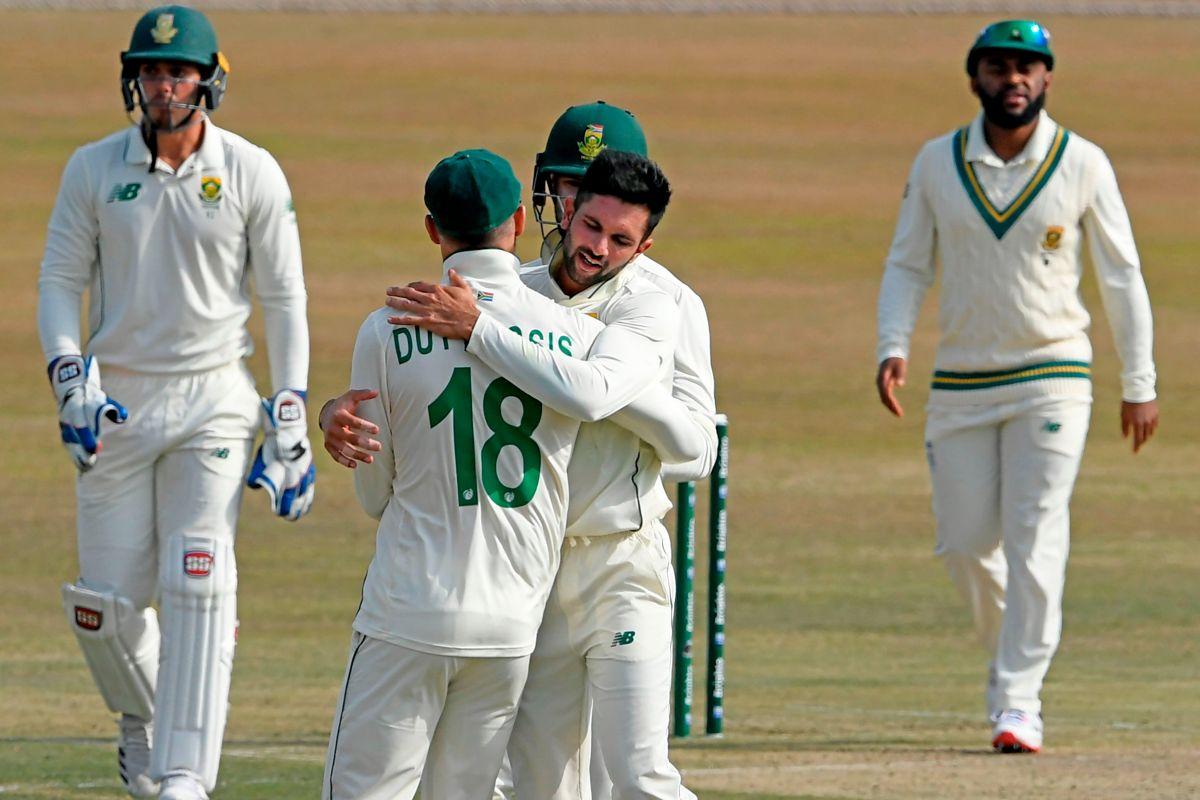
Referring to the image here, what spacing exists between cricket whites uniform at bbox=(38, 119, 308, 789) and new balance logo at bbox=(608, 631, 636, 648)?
177 centimetres

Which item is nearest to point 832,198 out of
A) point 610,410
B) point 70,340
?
point 70,340

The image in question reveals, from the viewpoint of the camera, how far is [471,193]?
13.6 ft

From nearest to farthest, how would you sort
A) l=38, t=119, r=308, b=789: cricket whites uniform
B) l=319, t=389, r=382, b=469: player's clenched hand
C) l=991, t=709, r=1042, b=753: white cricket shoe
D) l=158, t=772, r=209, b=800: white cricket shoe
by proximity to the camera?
l=319, t=389, r=382, b=469: player's clenched hand < l=158, t=772, r=209, b=800: white cricket shoe < l=38, t=119, r=308, b=789: cricket whites uniform < l=991, t=709, r=1042, b=753: white cricket shoe

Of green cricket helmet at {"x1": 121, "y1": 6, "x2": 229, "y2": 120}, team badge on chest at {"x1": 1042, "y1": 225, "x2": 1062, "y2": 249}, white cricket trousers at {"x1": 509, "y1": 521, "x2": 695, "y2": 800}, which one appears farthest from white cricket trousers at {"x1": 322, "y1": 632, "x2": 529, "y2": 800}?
team badge on chest at {"x1": 1042, "y1": 225, "x2": 1062, "y2": 249}

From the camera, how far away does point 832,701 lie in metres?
7.93

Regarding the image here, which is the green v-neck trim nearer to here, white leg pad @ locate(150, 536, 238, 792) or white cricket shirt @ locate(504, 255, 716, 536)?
white leg pad @ locate(150, 536, 238, 792)

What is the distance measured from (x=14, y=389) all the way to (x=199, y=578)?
1133 centimetres

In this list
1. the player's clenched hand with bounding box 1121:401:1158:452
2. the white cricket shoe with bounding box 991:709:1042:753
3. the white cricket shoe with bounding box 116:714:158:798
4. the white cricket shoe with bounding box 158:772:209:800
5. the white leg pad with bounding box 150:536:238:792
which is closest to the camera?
the white cricket shoe with bounding box 158:772:209:800

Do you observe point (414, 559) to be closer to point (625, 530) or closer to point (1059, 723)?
point (625, 530)

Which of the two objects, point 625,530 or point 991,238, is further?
point 991,238

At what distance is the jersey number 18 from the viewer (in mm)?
4094

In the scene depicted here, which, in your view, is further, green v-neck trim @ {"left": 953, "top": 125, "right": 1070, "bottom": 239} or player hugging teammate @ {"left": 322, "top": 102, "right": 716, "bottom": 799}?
A: green v-neck trim @ {"left": 953, "top": 125, "right": 1070, "bottom": 239}

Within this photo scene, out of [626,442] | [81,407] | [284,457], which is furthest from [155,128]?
[626,442]

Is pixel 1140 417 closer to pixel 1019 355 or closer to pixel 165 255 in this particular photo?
pixel 1019 355
